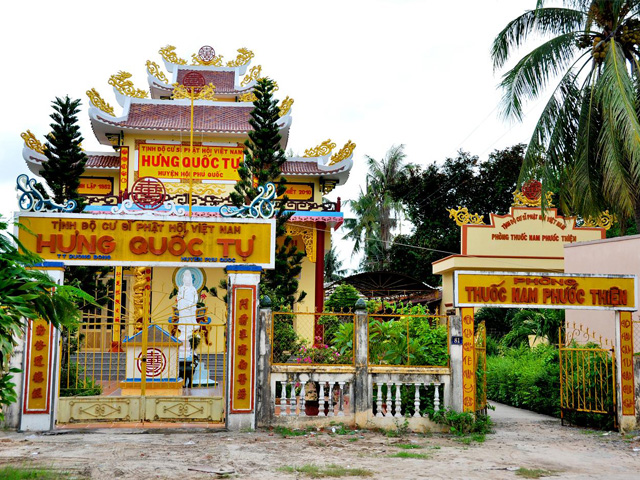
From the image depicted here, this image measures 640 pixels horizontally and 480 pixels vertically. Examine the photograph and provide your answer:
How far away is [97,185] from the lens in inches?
780

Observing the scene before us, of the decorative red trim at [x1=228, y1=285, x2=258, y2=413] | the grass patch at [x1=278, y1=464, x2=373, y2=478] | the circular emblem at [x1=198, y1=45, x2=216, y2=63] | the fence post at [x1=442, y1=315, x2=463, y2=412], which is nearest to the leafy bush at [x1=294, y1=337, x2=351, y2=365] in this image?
the decorative red trim at [x1=228, y1=285, x2=258, y2=413]

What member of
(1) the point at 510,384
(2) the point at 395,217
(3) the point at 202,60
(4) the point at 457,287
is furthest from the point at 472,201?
(4) the point at 457,287

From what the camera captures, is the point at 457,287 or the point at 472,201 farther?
the point at 472,201

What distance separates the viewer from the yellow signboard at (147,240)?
30.7ft

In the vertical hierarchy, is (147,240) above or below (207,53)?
below

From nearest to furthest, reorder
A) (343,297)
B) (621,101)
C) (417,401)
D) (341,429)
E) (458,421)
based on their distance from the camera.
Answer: (341,429) → (458,421) → (417,401) → (621,101) → (343,297)

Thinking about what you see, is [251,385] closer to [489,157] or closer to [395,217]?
[489,157]

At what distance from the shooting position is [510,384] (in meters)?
13.9

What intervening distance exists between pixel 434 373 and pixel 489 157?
20.7m

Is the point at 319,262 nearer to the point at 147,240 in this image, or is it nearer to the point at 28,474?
the point at 147,240

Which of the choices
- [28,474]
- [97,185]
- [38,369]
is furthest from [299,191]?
[28,474]

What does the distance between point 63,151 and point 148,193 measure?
25.2 feet

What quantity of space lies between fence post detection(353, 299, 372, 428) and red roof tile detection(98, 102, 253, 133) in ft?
34.4

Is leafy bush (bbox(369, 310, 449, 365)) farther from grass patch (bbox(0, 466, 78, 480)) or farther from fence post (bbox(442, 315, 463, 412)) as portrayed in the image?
grass patch (bbox(0, 466, 78, 480))
